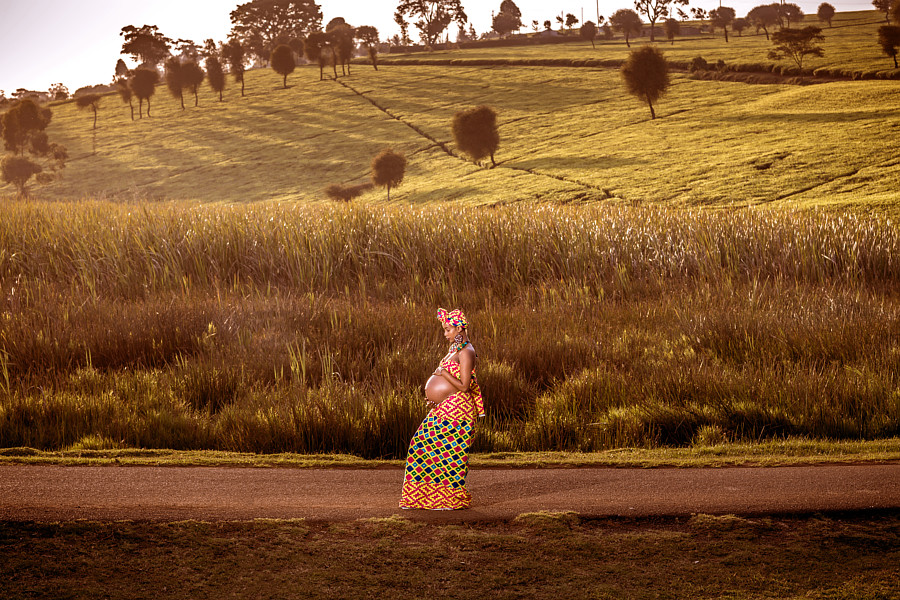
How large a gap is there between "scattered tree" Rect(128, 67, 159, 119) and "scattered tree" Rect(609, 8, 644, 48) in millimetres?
60732

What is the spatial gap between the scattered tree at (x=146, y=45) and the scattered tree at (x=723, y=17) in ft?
241

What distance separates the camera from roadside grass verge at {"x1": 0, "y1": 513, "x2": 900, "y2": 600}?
11.1ft

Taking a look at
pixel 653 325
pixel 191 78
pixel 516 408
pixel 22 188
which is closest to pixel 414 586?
pixel 516 408

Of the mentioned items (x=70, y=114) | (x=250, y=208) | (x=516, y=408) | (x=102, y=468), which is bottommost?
(x=516, y=408)

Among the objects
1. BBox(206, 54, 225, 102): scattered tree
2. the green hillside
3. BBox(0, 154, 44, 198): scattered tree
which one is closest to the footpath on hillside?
the green hillside

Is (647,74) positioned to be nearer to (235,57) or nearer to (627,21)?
(627,21)

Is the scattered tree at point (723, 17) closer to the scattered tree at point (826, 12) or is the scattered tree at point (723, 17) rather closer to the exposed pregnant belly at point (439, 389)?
the scattered tree at point (826, 12)

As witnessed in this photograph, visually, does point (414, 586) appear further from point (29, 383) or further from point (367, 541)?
point (29, 383)

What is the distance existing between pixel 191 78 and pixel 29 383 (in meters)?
101

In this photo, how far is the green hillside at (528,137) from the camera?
48.2 m

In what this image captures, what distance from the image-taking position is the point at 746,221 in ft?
55.3

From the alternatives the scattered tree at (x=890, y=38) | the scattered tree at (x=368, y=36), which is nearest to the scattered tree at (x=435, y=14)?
the scattered tree at (x=368, y=36)

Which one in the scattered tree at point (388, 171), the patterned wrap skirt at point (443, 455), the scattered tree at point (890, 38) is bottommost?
the patterned wrap skirt at point (443, 455)

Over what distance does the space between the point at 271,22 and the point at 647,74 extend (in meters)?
64.0
